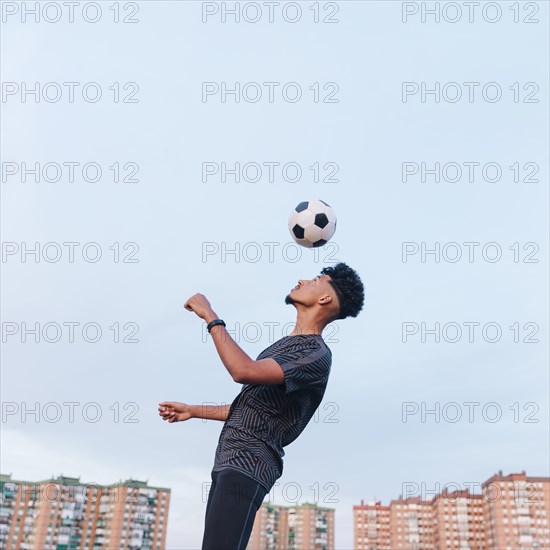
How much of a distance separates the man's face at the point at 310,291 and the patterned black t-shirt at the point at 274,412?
15.2 inches

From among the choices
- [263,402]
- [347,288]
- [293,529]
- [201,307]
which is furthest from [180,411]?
[293,529]

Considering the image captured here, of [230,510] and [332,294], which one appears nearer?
[230,510]

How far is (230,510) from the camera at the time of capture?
3838 millimetres

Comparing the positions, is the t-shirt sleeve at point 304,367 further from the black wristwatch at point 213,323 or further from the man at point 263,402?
the black wristwatch at point 213,323

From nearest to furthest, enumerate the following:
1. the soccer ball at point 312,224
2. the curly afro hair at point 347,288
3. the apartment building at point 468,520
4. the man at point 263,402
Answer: the man at point 263,402
the curly afro hair at point 347,288
the soccer ball at point 312,224
the apartment building at point 468,520

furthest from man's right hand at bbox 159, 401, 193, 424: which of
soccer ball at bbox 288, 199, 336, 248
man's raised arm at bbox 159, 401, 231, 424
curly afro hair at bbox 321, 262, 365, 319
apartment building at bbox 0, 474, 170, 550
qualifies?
apartment building at bbox 0, 474, 170, 550

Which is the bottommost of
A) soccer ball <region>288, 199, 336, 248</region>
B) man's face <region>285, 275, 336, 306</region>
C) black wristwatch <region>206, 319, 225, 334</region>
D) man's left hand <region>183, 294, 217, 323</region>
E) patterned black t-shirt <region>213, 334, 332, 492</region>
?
patterned black t-shirt <region>213, 334, 332, 492</region>

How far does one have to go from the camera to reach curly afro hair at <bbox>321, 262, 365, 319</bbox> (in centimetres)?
504

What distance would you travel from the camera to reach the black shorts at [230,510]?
3.76 meters

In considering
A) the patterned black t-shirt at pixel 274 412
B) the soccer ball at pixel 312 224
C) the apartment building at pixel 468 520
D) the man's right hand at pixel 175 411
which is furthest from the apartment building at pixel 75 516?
the patterned black t-shirt at pixel 274 412

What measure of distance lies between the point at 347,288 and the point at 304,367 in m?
0.98

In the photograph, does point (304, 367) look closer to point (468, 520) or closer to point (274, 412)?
point (274, 412)

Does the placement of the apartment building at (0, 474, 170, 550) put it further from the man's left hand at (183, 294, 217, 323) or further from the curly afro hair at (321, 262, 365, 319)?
the man's left hand at (183, 294, 217, 323)

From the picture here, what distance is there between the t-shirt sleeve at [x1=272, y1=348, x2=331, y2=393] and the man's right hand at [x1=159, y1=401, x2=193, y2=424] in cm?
119
